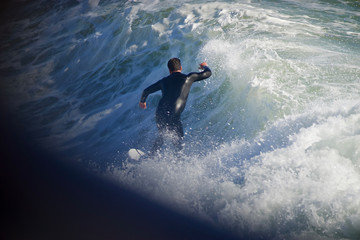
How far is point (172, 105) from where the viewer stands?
15.6ft

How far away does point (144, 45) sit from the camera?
8094 millimetres

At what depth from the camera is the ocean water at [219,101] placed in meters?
3.08

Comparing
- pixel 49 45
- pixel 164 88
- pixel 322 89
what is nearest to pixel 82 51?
pixel 49 45

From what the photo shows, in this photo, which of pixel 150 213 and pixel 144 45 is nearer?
pixel 150 213

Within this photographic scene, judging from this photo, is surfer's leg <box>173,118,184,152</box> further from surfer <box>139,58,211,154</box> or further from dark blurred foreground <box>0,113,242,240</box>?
dark blurred foreground <box>0,113,242,240</box>

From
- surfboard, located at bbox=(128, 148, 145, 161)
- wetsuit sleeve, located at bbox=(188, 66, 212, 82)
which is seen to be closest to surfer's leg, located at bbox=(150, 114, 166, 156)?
surfboard, located at bbox=(128, 148, 145, 161)

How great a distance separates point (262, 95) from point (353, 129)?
6.50 ft

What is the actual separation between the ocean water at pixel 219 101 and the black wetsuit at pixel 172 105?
30 centimetres

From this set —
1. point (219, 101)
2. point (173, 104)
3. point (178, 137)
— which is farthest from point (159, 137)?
point (219, 101)

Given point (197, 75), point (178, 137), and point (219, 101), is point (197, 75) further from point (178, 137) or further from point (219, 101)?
point (219, 101)

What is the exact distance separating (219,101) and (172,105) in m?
1.75

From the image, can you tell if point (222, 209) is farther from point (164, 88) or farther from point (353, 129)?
point (164, 88)

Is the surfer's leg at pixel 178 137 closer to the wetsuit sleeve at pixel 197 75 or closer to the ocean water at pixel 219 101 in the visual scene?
the ocean water at pixel 219 101

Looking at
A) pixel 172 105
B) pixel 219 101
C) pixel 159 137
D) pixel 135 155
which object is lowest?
pixel 135 155
